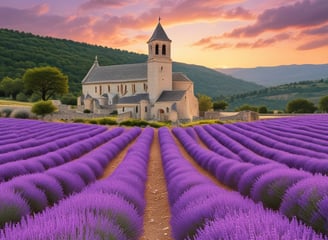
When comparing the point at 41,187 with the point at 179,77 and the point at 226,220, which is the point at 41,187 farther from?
the point at 179,77

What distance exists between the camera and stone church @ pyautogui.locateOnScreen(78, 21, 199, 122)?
55.1 metres

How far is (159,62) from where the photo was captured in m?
58.6

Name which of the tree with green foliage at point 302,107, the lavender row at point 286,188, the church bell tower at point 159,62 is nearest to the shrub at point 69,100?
the church bell tower at point 159,62

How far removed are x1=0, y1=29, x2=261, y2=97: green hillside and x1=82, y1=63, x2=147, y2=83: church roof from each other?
2693 cm

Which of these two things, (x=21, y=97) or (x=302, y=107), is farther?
(x=21, y=97)

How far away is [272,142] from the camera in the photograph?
666 inches

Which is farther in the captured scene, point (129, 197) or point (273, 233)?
point (129, 197)

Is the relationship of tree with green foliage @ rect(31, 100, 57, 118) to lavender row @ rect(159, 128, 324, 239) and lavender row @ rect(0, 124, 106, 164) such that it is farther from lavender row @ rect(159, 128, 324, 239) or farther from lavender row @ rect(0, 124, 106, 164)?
lavender row @ rect(159, 128, 324, 239)

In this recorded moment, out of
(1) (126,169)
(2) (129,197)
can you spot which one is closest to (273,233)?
(2) (129,197)

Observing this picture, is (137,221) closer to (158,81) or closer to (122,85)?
(158,81)

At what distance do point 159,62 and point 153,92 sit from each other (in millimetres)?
4498

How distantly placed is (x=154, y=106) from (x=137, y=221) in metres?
52.5

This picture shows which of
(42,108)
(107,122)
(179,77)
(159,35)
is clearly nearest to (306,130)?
(107,122)

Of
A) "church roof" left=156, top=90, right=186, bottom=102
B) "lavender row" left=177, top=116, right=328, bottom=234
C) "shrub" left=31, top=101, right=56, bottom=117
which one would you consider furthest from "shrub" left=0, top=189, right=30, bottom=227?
"church roof" left=156, top=90, right=186, bottom=102
